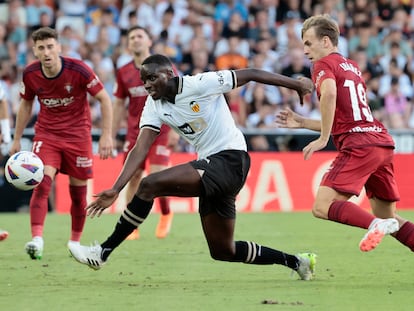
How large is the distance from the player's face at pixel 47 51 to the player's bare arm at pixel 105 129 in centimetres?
59

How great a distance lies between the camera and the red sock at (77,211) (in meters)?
10.5

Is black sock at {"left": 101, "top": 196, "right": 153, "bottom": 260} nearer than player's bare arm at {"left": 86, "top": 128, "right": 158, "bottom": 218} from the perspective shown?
No

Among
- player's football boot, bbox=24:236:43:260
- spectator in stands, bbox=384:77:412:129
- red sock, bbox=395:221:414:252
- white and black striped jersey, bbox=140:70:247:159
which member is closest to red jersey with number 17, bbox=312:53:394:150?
red sock, bbox=395:221:414:252

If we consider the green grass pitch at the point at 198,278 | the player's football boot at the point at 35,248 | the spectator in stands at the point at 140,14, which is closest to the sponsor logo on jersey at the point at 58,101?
the player's football boot at the point at 35,248

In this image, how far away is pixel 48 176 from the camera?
1013cm

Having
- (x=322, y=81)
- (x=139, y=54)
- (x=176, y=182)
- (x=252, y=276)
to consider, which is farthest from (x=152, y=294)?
(x=139, y=54)

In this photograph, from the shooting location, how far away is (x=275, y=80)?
7.81 metres

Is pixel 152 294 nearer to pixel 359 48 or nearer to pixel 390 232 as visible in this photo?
pixel 390 232

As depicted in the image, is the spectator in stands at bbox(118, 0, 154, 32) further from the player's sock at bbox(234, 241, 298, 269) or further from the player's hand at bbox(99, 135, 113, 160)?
the player's sock at bbox(234, 241, 298, 269)

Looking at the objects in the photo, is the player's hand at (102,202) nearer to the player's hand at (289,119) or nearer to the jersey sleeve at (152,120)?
the jersey sleeve at (152,120)

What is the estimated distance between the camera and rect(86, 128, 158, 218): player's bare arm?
7.39 meters

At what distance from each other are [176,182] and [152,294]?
0.89 m

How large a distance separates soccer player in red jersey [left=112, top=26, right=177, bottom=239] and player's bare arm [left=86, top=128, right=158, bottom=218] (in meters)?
4.47

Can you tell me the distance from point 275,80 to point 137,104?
198 inches
